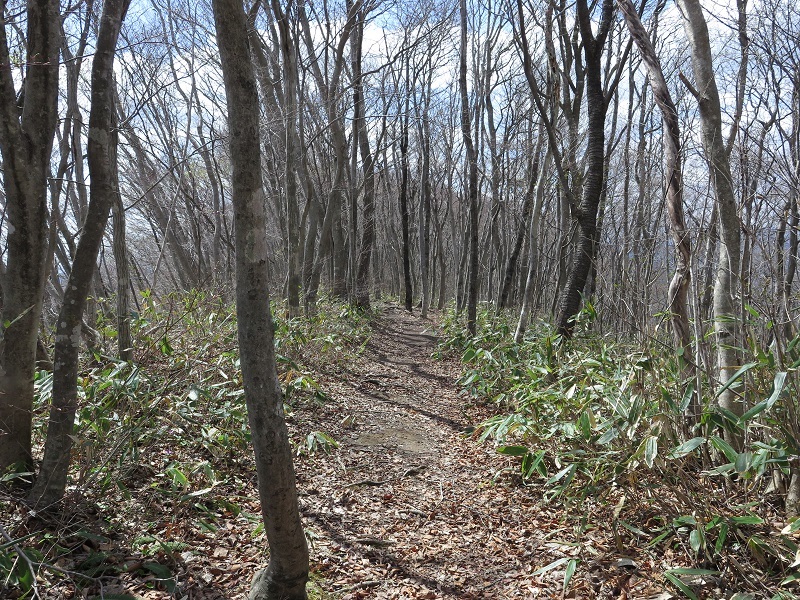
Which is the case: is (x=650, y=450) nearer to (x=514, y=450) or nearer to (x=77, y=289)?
(x=514, y=450)

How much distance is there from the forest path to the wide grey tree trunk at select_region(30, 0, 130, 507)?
5.15 feet

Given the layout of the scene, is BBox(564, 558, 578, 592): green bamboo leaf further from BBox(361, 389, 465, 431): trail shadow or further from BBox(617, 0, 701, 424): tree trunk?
BBox(361, 389, 465, 431): trail shadow

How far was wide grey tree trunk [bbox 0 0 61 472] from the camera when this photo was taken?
286cm

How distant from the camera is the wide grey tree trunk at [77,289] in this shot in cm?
275

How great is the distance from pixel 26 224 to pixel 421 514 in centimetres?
325

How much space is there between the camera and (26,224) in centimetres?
291

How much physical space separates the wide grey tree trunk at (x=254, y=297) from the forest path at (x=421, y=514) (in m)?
0.87

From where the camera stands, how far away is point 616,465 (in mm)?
3182

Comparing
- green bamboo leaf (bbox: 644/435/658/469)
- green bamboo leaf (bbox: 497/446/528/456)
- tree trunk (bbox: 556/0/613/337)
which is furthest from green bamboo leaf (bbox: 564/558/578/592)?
tree trunk (bbox: 556/0/613/337)

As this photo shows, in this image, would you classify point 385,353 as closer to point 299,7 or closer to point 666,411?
point 299,7

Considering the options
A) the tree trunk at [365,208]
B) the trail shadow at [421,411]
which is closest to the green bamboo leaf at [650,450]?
the trail shadow at [421,411]

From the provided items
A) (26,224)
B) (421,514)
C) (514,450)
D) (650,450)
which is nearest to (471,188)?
(514,450)

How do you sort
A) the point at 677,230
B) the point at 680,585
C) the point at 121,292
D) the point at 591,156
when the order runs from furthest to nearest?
1. the point at 591,156
2. the point at 121,292
3. the point at 677,230
4. the point at 680,585

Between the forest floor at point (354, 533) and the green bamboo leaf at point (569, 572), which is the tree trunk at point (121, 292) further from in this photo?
the green bamboo leaf at point (569, 572)
